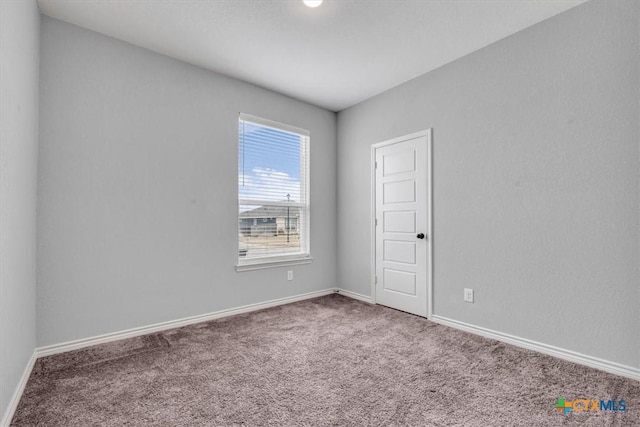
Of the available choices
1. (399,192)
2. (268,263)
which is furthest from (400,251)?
(268,263)

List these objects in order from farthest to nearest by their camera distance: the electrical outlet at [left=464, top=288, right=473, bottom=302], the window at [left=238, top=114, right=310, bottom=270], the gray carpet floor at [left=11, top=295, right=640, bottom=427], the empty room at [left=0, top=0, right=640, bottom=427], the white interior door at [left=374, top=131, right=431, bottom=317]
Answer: the window at [left=238, top=114, right=310, bottom=270]
the white interior door at [left=374, top=131, right=431, bottom=317]
the electrical outlet at [left=464, top=288, right=473, bottom=302]
the empty room at [left=0, top=0, right=640, bottom=427]
the gray carpet floor at [left=11, top=295, right=640, bottom=427]

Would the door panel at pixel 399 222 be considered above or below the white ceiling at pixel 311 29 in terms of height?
below

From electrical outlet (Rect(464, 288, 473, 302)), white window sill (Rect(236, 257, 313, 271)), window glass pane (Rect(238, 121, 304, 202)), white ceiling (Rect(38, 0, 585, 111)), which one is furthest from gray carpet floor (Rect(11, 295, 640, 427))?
white ceiling (Rect(38, 0, 585, 111))

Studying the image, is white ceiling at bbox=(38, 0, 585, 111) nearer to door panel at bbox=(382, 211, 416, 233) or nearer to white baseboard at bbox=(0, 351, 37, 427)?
door panel at bbox=(382, 211, 416, 233)

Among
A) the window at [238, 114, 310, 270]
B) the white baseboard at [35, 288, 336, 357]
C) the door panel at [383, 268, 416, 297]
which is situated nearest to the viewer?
the white baseboard at [35, 288, 336, 357]

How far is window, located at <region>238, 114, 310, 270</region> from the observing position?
359 centimetres

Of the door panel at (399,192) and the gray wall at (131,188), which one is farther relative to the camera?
the door panel at (399,192)

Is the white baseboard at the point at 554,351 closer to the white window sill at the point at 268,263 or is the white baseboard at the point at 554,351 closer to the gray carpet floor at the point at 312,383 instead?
the gray carpet floor at the point at 312,383

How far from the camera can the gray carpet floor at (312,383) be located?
5.44ft

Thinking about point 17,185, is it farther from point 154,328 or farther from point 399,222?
point 399,222

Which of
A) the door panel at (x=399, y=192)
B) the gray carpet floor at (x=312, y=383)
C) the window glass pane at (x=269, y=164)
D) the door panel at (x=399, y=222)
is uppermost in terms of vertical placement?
the window glass pane at (x=269, y=164)

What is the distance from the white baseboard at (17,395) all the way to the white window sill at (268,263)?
69.7 inches

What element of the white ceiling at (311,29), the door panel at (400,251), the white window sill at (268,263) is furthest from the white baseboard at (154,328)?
the white ceiling at (311,29)

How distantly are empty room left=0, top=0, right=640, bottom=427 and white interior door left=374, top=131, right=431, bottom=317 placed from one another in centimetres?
3
